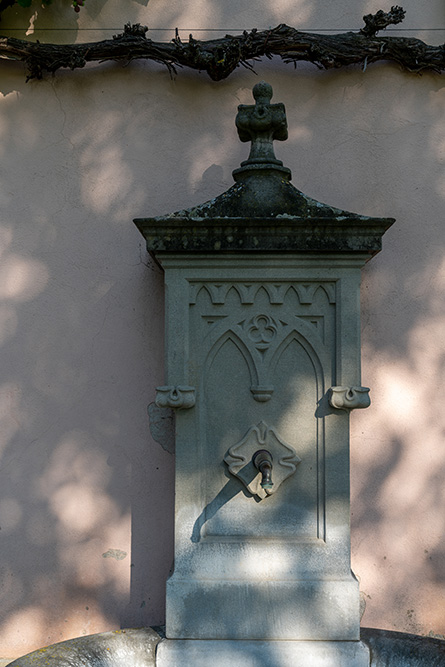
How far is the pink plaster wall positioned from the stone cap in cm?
61

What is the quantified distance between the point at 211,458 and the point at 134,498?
0.68m

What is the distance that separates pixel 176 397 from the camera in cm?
238

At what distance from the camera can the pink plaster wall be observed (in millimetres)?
2912

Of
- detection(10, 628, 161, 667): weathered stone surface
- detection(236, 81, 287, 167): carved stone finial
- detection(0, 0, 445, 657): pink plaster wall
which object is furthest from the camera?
detection(0, 0, 445, 657): pink plaster wall

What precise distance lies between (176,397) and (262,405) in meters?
0.36

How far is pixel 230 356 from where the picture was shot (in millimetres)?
2469

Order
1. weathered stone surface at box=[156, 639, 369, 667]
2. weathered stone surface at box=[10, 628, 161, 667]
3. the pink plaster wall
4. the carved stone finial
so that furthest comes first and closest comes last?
1. the pink plaster wall
2. the carved stone finial
3. weathered stone surface at box=[156, 639, 369, 667]
4. weathered stone surface at box=[10, 628, 161, 667]

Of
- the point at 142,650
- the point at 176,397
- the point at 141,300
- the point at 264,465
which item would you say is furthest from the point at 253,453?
Result: the point at 141,300

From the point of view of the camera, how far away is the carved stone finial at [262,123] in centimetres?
249

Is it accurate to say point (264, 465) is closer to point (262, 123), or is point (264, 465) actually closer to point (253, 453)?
point (253, 453)

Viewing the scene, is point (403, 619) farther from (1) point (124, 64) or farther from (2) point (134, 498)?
(1) point (124, 64)

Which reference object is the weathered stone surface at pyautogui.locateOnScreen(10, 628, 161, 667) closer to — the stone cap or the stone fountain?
the stone fountain

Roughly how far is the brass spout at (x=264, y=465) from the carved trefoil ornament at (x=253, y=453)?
28 mm

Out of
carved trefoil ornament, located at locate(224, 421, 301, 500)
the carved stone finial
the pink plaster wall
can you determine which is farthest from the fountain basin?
the carved stone finial
